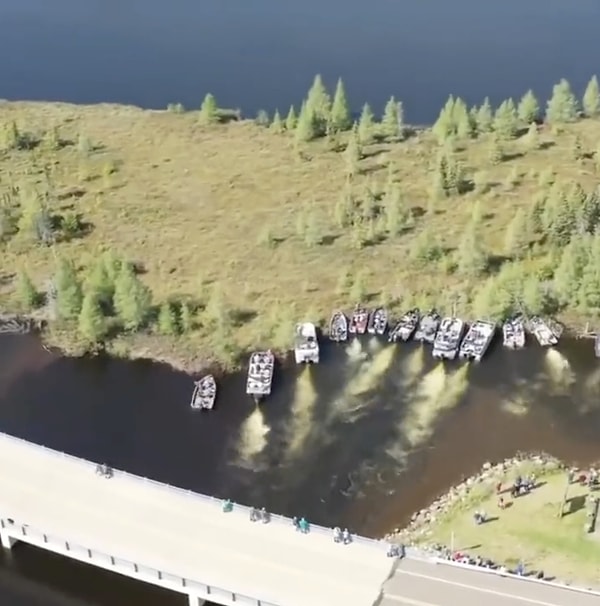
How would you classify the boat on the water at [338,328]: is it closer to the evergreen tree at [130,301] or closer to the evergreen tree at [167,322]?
the evergreen tree at [167,322]

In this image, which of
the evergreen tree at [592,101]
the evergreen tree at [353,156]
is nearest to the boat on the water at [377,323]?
the evergreen tree at [353,156]

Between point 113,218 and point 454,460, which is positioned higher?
point 113,218

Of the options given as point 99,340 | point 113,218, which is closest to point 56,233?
point 113,218

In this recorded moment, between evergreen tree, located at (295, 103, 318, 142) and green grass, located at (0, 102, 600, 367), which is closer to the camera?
green grass, located at (0, 102, 600, 367)

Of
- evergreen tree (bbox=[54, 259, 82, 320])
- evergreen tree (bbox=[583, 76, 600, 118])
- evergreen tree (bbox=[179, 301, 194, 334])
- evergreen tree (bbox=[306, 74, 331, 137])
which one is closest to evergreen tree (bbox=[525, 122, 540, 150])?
evergreen tree (bbox=[583, 76, 600, 118])

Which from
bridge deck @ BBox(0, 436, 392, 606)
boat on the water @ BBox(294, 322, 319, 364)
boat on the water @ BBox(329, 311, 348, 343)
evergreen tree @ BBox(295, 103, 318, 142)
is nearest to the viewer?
bridge deck @ BBox(0, 436, 392, 606)

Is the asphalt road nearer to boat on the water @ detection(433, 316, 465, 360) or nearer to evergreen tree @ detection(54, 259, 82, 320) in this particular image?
boat on the water @ detection(433, 316, 465, 360)

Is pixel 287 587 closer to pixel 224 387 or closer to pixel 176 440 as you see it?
pixel 176 440
